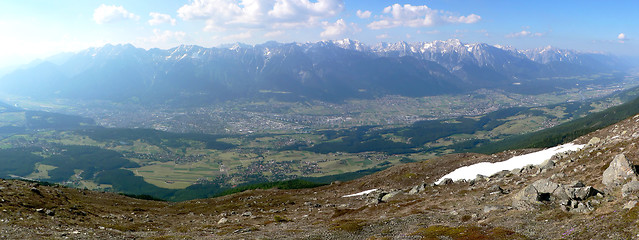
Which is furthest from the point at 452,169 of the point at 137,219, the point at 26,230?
the point at 26,230

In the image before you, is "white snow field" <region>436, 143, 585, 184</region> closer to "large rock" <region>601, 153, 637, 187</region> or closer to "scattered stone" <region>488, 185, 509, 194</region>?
"scattered stone" <region>488, 185, 509, 194</region>

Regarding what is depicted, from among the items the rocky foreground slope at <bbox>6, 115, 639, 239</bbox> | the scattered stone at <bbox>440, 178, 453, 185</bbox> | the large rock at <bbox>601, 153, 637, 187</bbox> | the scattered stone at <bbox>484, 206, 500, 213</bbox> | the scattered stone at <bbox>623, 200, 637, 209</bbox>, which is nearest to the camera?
the scattered stone at <bbox>623, 200, 637, 209</bbox>

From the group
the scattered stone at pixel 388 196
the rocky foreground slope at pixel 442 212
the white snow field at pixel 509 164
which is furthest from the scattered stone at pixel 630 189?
the scattered stone at pixel 388 196

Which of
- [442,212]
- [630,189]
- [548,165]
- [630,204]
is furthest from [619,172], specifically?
[442,212]

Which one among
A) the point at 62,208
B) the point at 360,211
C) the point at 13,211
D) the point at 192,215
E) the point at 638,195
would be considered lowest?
the point at 192,215

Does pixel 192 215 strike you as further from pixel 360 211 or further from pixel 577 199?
pixel 577 199

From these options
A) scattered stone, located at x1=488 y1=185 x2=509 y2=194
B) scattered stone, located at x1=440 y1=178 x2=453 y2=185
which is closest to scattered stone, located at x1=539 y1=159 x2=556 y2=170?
scattered stone, located at x1=488 y1=185 x2=509 y2=194

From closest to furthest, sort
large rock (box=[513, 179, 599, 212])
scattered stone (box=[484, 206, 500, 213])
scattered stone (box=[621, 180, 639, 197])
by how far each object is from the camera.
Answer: scattered stone (box=[621, 180, 639, 197])
large rock (box=[513, 179, 599, 212])
scattered stone (box=[484, 206, 500, 213])

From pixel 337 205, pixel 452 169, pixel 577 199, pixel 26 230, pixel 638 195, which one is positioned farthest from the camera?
pixel 452 169
